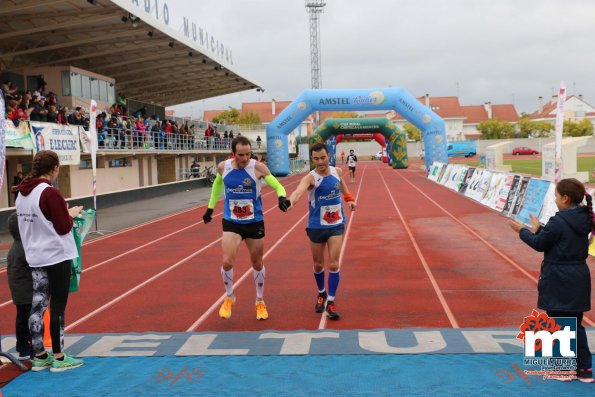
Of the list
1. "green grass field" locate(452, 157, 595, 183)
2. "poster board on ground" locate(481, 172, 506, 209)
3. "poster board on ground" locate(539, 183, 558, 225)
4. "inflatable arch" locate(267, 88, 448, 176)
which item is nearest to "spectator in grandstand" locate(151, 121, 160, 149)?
"inflatable arch" locate(267, 88, 448, 176)

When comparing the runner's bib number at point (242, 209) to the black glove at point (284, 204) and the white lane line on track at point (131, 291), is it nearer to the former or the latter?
the black glove at point (284, 204)

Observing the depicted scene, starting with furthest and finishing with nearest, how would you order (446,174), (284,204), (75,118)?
(446,174)
(75,118)
(284,204)

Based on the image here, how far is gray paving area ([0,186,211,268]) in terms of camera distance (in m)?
16.5

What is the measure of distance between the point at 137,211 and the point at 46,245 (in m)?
17.3

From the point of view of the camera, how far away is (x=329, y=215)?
6980mm

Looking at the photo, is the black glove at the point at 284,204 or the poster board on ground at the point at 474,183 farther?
the poster board on ground at the point at 474,183

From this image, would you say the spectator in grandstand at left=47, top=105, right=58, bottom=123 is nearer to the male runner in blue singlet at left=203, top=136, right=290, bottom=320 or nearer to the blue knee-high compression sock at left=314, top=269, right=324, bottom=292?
the male runner in blue singlet at left=203, top=136, right=290, bottom=320

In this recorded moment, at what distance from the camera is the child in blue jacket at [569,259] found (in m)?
4.65

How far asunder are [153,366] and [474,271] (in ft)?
19.7

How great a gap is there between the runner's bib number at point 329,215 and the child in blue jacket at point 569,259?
8.44 ft

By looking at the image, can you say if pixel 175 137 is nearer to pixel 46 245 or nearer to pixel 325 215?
pixel 325 215

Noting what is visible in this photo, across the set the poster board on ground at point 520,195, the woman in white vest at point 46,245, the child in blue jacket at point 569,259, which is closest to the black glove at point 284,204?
the woman in white vest at point 46,245

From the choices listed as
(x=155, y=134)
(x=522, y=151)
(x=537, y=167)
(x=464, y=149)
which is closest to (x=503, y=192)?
(x=155, y=134)

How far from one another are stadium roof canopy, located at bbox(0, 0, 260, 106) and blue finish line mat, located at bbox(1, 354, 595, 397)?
17880 millimetres
